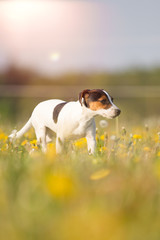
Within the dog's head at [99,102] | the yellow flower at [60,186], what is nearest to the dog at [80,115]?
the dog's head at [99,102]

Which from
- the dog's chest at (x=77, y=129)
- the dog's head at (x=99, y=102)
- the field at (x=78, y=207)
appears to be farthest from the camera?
the dog's chest at (x=77, y=129)

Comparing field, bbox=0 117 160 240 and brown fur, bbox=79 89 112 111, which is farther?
brown fur, bbox=79 89 112 111

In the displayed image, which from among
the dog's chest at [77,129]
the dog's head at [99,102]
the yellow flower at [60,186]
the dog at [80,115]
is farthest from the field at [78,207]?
the dog's chest at [77,129]

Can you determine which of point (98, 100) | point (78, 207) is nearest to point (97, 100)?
point (98, 100)

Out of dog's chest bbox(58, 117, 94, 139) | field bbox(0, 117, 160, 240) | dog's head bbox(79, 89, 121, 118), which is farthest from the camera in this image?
dog's chest bbox(58, 117, 94, 139)

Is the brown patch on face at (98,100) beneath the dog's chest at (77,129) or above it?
above

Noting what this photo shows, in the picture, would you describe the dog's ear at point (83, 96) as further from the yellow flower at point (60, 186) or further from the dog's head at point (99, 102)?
the yellow flower at point (60, 186)

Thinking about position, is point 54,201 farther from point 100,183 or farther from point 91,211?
point 100,183

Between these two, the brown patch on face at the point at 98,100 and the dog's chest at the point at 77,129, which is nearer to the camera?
the brown patch on face at the point at 98,100

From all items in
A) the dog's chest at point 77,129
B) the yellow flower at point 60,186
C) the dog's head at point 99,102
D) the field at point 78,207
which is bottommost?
the field at point 78,207

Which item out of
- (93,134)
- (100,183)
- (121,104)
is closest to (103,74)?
(121,104)

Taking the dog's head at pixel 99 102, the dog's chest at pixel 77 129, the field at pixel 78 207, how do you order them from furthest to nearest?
1. the dog's chest at pixel 77 129
2. the dog's head at pixel 99 102
3. the field at pixel 78 207

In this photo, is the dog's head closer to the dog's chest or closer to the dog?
the dog

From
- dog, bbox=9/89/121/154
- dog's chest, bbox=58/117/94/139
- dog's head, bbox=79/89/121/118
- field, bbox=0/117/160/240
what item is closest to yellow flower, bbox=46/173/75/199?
field, bbox=0/117/160/240
